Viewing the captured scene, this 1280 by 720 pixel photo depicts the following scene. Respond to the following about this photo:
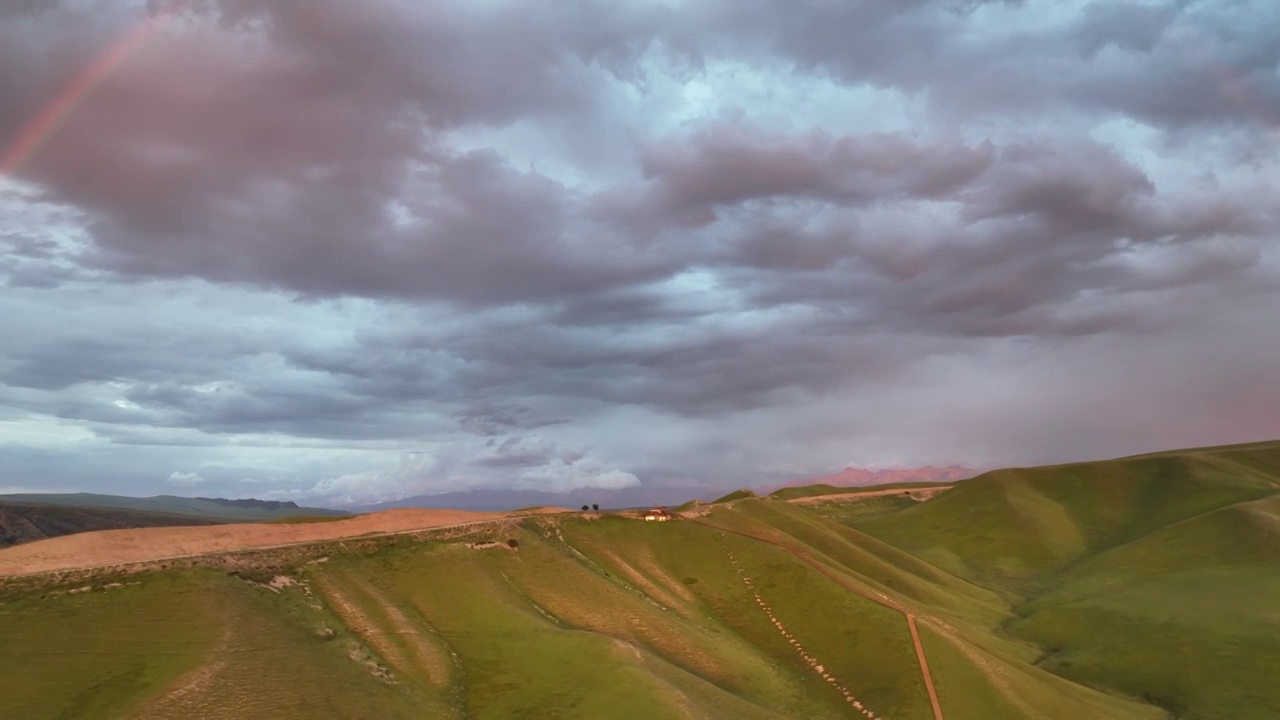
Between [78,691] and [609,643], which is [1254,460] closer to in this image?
[609,643]

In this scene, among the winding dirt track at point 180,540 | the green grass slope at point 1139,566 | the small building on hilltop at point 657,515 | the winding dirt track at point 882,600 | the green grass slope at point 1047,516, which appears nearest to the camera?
the winding dirt track at point 180,540

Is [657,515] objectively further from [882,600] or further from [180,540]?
[180,540]

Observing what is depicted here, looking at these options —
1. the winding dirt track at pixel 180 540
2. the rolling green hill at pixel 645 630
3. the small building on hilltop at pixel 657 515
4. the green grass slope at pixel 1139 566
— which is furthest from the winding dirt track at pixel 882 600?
the winding dirt track at pixel 180 540

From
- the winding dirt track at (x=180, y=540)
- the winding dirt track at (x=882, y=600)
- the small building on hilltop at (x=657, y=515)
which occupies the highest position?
the small building on hilltop at (x=657, y=515)

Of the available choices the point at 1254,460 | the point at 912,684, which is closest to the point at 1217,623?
the point at 912,684

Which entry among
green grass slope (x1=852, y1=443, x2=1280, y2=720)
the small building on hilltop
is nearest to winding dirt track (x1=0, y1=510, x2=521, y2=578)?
the small building on hilltop

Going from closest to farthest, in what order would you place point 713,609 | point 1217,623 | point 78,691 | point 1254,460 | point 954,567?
point 78,691
point 713,609
point 1217,623
point 954,567
point 1254,460

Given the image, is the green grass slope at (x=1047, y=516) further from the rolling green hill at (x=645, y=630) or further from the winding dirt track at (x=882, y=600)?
the winding dirt track at (x=882, y=600)
